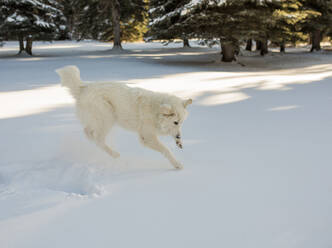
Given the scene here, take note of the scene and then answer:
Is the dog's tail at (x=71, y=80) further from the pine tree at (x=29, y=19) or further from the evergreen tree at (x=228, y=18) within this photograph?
the pine tree at (x=29, y=19)

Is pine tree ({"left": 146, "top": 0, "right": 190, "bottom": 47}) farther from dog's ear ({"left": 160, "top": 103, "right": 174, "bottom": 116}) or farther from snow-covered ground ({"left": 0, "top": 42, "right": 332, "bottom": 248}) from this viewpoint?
dog's ear ({"left": 160, "top": 103, "right": 174, "bottom": 116})

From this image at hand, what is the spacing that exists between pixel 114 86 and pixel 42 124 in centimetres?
192

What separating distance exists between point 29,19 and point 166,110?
741 inches

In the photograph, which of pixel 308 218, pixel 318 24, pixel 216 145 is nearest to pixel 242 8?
pixel 318 24

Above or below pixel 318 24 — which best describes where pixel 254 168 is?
below

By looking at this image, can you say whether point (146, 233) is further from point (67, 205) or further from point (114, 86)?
point (114, 86)

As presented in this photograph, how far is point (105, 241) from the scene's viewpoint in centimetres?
208

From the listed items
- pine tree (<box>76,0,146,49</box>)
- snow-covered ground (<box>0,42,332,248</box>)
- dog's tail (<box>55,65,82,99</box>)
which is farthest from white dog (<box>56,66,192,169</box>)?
pine tree (<box>76,0,146,49</box>)

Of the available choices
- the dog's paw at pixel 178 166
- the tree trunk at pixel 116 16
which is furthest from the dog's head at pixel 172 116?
the tree trunk at pixel 116 16

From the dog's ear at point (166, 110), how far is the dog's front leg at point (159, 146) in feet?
1.18

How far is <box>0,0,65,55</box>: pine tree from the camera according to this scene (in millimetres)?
18109

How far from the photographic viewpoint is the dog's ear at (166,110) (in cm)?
297

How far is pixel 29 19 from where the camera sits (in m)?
18.6

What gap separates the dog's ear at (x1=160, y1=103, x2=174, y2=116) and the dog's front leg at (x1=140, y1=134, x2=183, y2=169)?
0.36 m
